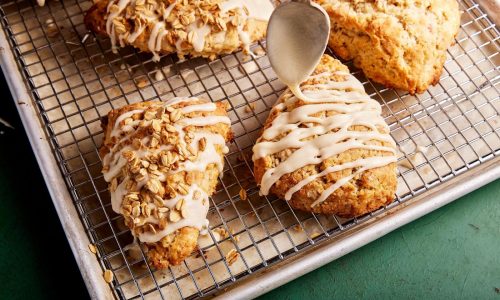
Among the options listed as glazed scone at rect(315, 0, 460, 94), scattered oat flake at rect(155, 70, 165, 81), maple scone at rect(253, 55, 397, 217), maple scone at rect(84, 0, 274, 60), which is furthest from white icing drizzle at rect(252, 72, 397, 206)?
scattered oat flake at rect(155, 70, 165, 81)

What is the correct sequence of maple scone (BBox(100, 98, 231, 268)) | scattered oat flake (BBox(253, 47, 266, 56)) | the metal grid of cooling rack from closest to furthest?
maple scone (BBox(100, 98, 231, 268)), the metal grid of cooling rack, scattered oat flake (BBox(253, 47, 266, 56))

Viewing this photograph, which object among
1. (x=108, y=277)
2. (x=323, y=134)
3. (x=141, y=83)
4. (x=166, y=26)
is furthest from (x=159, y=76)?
(x=108, y=277)

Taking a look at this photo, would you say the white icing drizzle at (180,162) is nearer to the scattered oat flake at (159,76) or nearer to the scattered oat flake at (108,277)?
the scattered oat flake at (108,277)

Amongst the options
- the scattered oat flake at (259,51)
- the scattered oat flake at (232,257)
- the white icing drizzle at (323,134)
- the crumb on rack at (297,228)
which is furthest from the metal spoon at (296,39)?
the scattered oat flake at (232,257)

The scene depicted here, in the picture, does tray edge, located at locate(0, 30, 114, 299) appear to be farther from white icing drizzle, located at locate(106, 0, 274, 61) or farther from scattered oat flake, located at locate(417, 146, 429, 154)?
scattered oat flake, located at locate(417, 146, 429, 154)

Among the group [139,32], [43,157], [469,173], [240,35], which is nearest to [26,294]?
[43,157]

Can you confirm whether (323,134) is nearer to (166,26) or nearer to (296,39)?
(296,39)

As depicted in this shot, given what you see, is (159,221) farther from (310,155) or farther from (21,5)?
(21,5)
